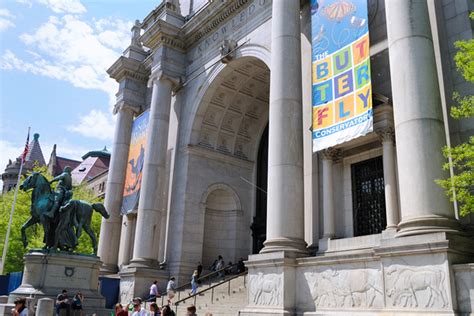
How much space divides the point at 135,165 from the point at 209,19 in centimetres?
998

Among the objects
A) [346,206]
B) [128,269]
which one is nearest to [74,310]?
[128,269]

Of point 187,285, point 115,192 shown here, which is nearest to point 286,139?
point 187,285

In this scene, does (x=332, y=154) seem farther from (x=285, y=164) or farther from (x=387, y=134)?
(x=387, y=134)

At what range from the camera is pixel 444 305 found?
1012 cm

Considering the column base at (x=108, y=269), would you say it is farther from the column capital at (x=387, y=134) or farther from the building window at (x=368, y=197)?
the column capital at (x=387, y=134)

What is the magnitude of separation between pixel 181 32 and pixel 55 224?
14.2 m

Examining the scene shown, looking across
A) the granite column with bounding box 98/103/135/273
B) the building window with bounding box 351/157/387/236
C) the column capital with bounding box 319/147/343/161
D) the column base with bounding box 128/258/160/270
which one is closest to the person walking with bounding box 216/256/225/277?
the column base with bounding box 128/258/160/270

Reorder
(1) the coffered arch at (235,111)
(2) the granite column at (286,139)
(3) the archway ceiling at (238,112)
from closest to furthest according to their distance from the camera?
1. (2) the granite column at (286,139)
2. (1) the coffered arch at (235,111)
3. (3) the archway ceiling at (238,112)

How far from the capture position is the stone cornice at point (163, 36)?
89.4 feet

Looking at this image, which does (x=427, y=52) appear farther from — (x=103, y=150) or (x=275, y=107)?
(x=103, y=150)

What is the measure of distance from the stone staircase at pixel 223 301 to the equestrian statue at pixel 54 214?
5.49 m

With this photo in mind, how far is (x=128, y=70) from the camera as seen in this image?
3212 cm

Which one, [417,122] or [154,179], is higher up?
[154,179]

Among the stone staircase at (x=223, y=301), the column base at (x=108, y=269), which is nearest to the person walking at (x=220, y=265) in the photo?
the stone staircase at (x=223, y=301)
